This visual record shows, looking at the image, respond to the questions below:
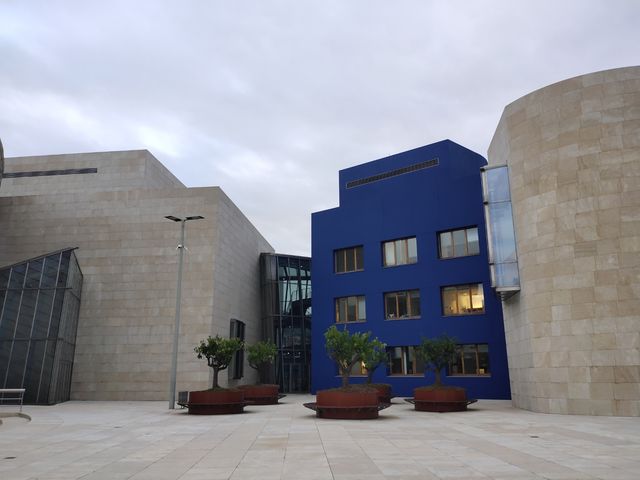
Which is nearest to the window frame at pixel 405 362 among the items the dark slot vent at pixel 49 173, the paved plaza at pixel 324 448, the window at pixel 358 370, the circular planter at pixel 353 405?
the window at pixel 358 370

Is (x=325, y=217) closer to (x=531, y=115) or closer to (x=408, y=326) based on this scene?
(x=408, y=326)

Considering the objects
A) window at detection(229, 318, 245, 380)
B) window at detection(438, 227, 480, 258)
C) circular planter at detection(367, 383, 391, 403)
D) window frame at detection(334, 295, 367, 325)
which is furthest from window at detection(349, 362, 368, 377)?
window at detection(438, 227, 480, 258)

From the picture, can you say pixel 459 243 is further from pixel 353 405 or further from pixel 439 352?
pixel 353 405

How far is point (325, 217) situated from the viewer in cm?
4047

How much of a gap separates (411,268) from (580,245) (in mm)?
15063

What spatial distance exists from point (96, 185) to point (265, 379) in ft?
71.9

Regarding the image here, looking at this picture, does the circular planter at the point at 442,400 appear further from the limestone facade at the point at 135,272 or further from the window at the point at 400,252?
the limestone facade at the point at 135,272

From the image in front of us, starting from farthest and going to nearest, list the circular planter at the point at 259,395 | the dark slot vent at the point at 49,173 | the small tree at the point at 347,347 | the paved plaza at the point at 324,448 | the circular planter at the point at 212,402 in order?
the dark slot vent at the point at 49,173, the circular planter at the point at 259,395, the circular planter at the point at 212,402, the small tree at the point at 347,347, the paved plaza at the point at 324,448

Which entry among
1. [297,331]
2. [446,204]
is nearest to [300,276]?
[297,331]

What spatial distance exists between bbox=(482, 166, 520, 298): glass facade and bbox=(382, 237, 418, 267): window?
436 inches

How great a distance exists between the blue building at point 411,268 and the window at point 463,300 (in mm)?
66

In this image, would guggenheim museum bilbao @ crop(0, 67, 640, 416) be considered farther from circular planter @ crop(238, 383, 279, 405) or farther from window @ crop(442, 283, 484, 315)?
circular planter @ crop(238, 383, 279, 405)

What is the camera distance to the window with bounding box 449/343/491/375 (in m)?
31.7

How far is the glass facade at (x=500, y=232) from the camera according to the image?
23.8 metres
